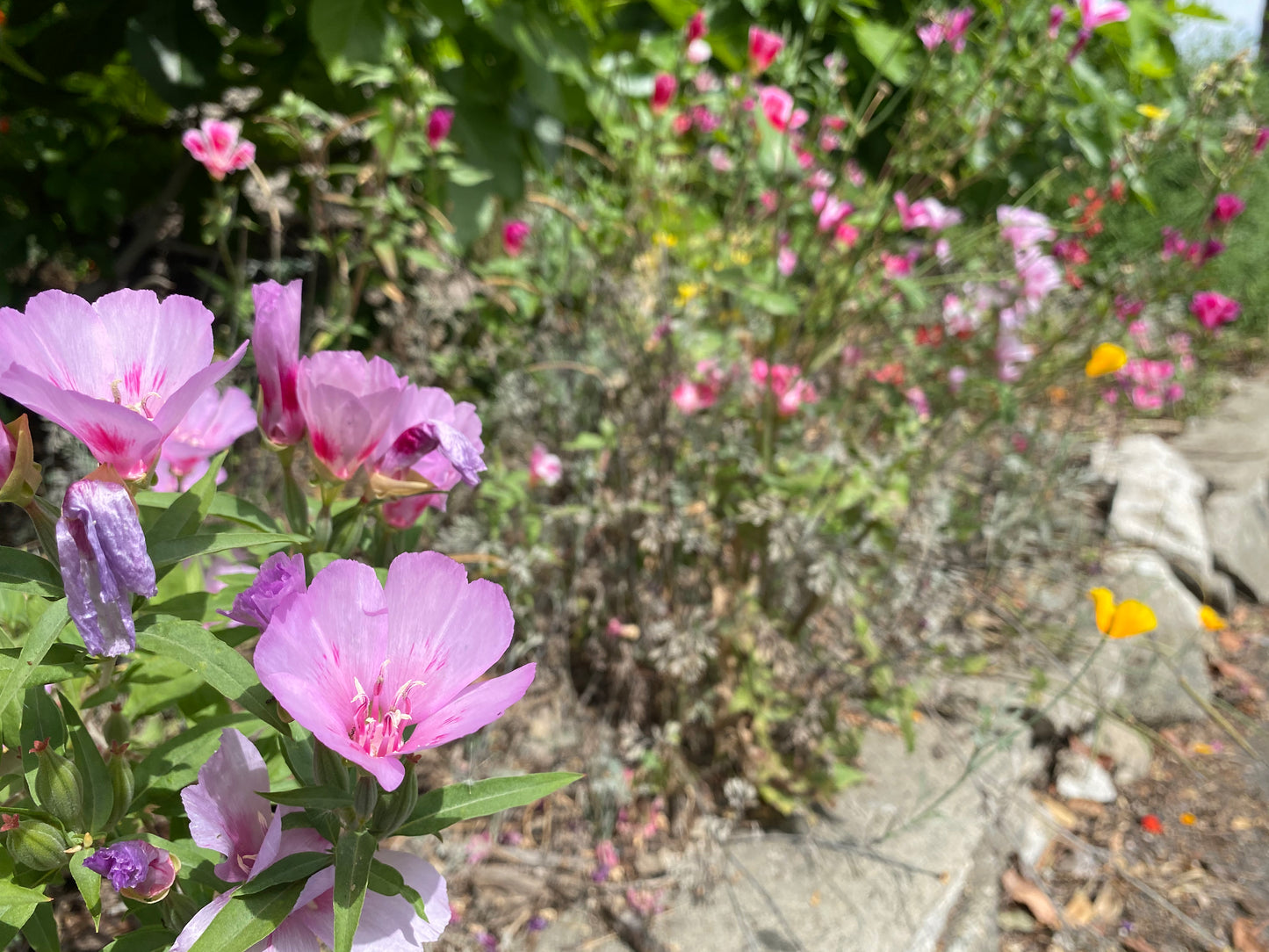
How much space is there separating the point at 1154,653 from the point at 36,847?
9.82 feet

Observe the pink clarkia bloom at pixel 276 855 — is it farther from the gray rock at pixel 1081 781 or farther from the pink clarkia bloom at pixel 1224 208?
the pink clarkia bloom at pixel 1224 208

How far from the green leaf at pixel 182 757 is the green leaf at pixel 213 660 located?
17 cm

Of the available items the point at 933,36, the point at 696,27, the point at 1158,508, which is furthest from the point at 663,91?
the point at 1158,508

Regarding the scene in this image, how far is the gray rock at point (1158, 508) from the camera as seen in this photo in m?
3.34

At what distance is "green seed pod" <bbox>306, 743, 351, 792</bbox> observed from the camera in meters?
0.64

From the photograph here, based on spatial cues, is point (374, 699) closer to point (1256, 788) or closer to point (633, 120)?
point (633, 120)

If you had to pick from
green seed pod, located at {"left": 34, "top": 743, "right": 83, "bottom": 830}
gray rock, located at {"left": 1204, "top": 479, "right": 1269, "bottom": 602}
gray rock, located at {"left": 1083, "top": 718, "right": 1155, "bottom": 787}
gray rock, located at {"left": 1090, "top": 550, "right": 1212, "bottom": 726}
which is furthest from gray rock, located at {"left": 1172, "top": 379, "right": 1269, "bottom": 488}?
green seed pod, located at {"left": 34, "top": 743, "right": 83, "bottom": 830}

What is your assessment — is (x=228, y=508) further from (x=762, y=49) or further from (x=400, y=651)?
(x=762, y=49)

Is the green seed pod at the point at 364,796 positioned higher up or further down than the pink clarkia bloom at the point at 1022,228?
further down

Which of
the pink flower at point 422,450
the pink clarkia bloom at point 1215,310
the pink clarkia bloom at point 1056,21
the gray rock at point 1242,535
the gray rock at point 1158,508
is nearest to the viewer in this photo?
the pink flower at point 422,450

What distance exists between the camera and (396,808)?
25.5 inches

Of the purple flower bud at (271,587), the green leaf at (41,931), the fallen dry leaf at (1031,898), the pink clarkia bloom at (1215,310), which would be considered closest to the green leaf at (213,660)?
the purple flower bud at (271,587)

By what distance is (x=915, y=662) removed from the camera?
2066mm

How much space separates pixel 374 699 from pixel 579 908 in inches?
51.4
